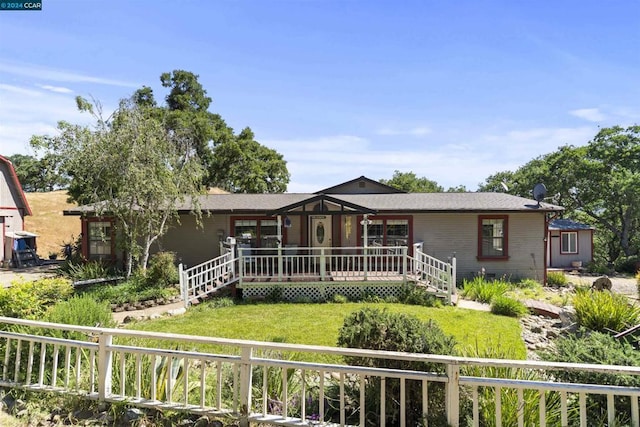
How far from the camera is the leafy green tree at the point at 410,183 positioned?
48.2 metres

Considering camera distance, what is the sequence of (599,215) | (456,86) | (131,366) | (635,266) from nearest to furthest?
(131,366) < (456,86) < (635,266) < (599,215)

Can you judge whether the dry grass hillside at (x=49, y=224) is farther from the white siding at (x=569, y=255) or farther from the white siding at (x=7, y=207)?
the white siding at (x=569, y=255)

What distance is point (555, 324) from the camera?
29.1 ft

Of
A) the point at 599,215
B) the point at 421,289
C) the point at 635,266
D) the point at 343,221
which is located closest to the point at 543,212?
the point at 421,289

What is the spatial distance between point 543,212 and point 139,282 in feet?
47.4

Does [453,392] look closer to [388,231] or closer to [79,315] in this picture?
[79,315]

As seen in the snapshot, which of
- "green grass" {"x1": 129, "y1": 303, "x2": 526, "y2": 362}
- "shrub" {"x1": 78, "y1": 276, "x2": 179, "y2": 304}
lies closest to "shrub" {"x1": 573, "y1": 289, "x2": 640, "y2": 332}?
"green grass" {"x1": 129, "y1": 303, "x2": 526, "y2": 362}

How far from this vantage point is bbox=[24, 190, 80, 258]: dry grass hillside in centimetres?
3069

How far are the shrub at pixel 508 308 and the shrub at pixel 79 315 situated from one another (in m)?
8.67

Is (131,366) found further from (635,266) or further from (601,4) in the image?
(635,266)

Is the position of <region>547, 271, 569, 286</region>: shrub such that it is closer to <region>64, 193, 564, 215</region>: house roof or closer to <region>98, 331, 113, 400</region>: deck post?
<region>64, 193, 564, 215</region>: house roof

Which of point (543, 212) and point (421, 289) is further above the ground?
point (543, 212)

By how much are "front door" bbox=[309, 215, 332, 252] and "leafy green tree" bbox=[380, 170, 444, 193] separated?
31535mm

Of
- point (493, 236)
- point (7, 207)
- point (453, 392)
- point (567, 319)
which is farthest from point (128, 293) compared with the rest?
point (7, 207)
